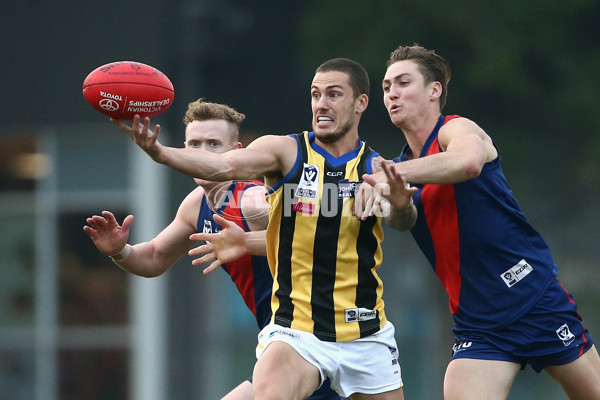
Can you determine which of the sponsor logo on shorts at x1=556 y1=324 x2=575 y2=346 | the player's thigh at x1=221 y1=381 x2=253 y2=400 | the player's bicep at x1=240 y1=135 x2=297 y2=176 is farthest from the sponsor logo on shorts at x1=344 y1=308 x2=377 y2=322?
the sponsor logo on shorts at x1=556 y1=324 x2=575 y2=346

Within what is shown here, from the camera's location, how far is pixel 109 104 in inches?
240

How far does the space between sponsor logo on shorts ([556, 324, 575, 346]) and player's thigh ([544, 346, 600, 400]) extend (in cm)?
13

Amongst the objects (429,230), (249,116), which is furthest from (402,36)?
(429,230)

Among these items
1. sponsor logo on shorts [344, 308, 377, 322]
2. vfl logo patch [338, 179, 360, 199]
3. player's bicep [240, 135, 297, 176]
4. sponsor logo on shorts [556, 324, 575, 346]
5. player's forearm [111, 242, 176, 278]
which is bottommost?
sponsor logo on shorts [556, 324, 575, 346]

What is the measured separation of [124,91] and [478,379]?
107 inches

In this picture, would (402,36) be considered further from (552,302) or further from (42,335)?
(552,302)

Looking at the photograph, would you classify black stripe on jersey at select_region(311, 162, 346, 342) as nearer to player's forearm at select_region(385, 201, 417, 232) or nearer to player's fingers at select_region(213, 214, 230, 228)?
player's forearm at select_region(385, 201, 417, 232)

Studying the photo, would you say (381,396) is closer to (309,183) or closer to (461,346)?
(461,346)

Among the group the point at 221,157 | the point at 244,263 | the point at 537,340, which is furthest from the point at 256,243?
the point at 537,340

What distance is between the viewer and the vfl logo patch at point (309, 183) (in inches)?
256

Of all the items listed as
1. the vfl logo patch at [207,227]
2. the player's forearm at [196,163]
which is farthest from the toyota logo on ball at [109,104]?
the vfl logo patch at [207,227]

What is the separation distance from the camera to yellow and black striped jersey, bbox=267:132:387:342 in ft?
21.3

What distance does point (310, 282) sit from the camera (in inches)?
256

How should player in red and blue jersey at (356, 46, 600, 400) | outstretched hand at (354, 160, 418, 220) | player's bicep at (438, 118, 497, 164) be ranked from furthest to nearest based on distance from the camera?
player in red and blue jersey at (356, 46, 600, 400), player's bicep at (438, 118, 497, 164), outstretched hand at (354, 160, 418, 220)
